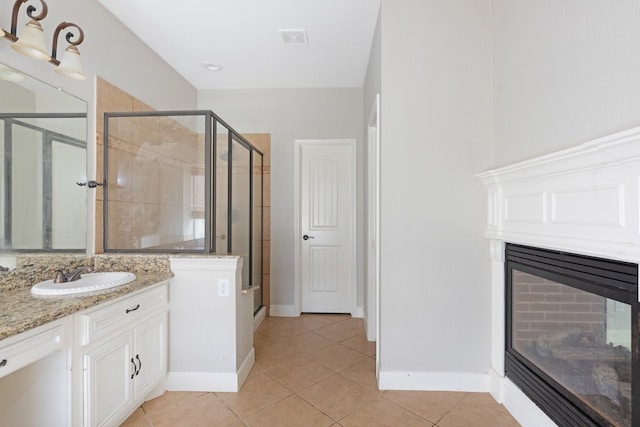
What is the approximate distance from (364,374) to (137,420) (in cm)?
147

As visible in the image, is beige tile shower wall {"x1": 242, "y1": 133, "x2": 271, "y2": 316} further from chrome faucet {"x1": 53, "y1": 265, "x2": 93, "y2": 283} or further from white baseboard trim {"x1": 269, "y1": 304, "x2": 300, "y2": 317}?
chrome faucet {"x1": 53, "y1": 265, "x2": 93, "y2": 283}

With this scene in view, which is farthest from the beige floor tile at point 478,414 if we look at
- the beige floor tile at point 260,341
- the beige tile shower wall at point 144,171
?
the beige tile shower wall at point 144,171

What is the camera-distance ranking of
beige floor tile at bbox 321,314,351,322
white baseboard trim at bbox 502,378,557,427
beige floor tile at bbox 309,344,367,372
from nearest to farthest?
1. white baseboard trim at bbox 502,378,557,427
2. beige floor tile at bbox 309,344,367,372
3. beige floor tile at bbox 321,314,351,322

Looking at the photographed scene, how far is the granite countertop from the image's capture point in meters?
1.22

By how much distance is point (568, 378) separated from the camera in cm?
151

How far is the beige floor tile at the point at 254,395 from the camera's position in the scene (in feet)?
6.35

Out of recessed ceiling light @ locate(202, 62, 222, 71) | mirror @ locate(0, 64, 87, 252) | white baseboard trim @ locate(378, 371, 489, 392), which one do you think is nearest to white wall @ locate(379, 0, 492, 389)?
white baseboard trim @ locate(378, 371, 489, 392)

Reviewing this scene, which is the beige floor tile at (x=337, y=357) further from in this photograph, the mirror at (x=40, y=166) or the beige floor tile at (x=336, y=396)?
the mirror at (x=40, y=166)

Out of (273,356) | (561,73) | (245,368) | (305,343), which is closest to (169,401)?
(245,368)

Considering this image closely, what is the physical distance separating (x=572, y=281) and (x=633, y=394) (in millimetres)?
459

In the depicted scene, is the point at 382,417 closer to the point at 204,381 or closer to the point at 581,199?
the point at 204,381

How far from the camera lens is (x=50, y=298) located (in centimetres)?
148

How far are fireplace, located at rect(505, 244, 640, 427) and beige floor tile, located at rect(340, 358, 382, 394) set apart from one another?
0.86m

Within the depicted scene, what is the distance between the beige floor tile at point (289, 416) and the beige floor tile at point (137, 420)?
1.82 ft
